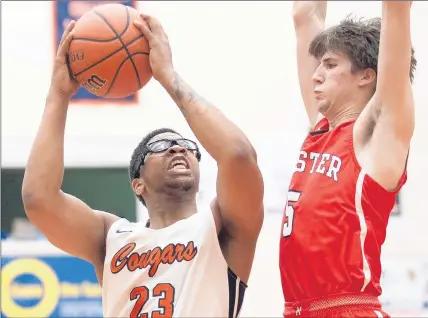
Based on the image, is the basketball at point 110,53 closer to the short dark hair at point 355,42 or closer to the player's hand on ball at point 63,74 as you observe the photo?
the player's hand on ball at point 63,74

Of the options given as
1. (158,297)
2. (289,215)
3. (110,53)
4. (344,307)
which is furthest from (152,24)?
(344,307)

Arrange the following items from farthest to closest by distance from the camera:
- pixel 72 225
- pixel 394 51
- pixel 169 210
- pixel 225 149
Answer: pixel 169 210
pixel 72 225
pixel 225 149
pixel 394 51

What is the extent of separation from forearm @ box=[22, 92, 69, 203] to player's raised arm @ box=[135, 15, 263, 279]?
512 mm

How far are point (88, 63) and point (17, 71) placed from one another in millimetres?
5012

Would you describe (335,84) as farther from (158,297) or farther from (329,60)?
(158,297)

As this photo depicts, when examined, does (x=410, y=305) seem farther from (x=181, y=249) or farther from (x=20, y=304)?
(x=181, y=249)

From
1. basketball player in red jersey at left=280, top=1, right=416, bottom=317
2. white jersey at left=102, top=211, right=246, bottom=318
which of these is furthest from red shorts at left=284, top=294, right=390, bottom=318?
white jersey at left=102, top=211, right=246, bottom=318

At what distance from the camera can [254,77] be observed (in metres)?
8.16

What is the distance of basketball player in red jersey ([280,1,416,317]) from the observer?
310cm

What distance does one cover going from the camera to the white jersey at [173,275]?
341 cm

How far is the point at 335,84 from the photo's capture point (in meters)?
3.40

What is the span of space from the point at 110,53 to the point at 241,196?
2.74 feet

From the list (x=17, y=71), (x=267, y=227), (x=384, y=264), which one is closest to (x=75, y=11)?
(x=17, y=71)

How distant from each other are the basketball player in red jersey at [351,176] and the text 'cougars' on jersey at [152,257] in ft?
1.40
